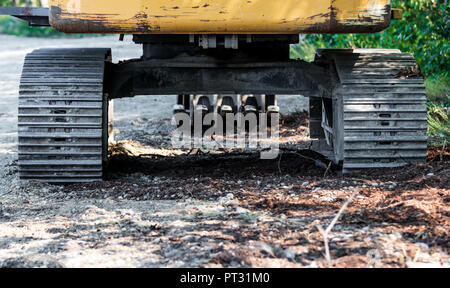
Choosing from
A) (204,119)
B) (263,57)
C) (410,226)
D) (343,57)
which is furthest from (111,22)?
(204,119)

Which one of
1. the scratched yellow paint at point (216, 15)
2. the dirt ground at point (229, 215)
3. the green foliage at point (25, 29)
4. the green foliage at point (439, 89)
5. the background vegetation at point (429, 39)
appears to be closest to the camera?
the dirt ground at point (229, 215)

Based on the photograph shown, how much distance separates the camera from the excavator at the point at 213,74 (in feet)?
15.9

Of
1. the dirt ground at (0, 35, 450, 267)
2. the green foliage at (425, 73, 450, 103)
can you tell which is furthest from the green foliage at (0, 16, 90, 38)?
the dirt ground at (0, 35, 450, 267)

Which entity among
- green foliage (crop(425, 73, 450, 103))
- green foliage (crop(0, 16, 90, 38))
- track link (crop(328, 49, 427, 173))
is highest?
track link (crop(328, 49, 427, 173))

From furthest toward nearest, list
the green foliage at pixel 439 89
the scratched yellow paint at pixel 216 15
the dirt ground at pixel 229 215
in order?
the green foliage at pixel 439 89 → the scratched yellow paint at pixel 216 15 → the dirt ground at pixel 229 215

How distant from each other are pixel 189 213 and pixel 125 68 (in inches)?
77.5

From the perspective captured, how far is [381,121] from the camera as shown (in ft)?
17.4

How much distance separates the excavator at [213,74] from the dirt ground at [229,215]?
0.72ft

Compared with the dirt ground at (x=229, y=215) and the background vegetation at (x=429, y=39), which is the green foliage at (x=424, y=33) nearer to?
the background vegetation at (x=429, y=39)

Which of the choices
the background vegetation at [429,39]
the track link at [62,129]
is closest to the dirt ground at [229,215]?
the track link at [62,129]

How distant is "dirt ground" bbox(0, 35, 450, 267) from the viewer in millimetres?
3305

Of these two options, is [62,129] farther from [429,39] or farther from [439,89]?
[429,39]

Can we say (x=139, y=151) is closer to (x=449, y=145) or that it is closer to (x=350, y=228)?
(x=449, y=145)

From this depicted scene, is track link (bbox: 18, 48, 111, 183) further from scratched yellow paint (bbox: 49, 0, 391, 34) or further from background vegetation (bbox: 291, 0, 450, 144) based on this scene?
background vegetation (bbox: 291, 0, 450, 144)
